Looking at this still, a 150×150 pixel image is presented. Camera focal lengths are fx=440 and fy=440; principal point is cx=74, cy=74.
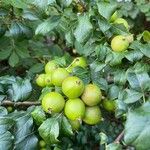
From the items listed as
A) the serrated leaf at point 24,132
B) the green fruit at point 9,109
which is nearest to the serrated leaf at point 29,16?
the green fruit at point 9,109

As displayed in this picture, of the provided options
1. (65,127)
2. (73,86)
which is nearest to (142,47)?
(73,86)

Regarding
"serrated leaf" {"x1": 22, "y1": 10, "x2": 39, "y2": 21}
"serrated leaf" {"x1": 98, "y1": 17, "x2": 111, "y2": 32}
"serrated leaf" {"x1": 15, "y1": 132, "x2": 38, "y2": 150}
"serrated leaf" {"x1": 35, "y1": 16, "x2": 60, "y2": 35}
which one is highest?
"serrated leaf" {"x1": 98, "y1": 17, "x2": 111, "y2": 32}

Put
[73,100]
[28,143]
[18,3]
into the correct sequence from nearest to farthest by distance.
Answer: [73,100] → [28,143] → [18,3]

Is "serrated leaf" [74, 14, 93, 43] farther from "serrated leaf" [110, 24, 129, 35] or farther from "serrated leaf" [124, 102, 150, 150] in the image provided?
"serrated leaf" [124, 102, 150, 150]

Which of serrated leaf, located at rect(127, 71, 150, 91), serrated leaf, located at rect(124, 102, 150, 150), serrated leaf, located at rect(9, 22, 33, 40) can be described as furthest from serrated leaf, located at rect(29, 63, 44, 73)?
serrated leaf, located at rect(124, 102, 150, 150)

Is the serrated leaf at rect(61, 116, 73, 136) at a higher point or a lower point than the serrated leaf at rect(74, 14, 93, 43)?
lower

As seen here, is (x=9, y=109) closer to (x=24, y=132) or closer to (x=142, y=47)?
(x=24, y=132)
